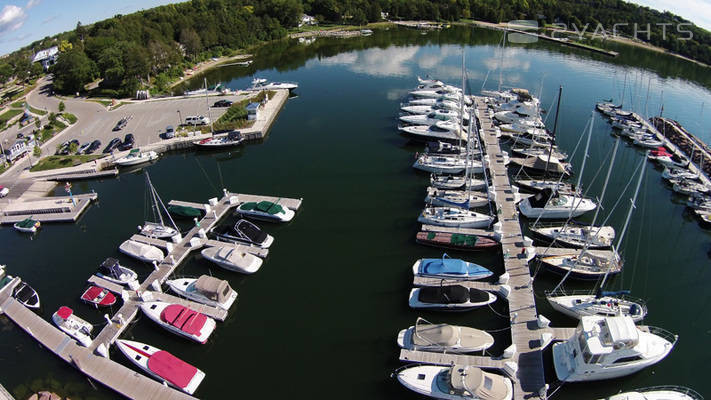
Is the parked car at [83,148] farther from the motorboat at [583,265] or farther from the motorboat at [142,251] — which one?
the motorboat at [583,265]

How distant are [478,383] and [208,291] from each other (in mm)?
22331

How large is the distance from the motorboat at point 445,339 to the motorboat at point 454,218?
561 inches

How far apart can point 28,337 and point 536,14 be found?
184 m

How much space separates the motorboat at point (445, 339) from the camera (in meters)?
28.7

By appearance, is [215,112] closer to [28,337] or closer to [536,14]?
[28,337]

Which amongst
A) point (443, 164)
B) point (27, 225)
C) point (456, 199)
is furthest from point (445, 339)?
point (27, 225)

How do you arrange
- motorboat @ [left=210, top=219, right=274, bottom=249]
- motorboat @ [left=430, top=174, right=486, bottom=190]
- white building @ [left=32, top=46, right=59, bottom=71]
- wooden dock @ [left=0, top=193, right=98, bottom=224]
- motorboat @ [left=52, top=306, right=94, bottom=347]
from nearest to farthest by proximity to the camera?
motorboat @ [left=52, top=306, right=94, bottom=347] → motorboat @ [left=210, top=219, right=274, bottom=249] → wooden dock @ [left=0, top=193, right=98, bottom=224] → motorboat @ [left=430, top=174, right=486, bottom=190] → white building @ [left=32, top=46, right=59, bottom=71]

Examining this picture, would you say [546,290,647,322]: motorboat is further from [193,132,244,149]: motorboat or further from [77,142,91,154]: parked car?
[77,142,91,154]: parked car

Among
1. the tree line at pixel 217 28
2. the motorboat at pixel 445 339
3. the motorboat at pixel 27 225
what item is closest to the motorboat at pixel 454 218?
the motorboat at pixel 445 339

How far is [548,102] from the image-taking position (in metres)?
77.3

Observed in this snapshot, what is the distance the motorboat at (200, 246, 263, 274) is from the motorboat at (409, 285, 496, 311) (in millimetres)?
15188

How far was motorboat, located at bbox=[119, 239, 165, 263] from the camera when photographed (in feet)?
128

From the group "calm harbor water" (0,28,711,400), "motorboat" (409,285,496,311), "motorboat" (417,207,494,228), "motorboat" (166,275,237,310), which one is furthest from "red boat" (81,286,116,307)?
"motorboat" (417,207,494,228)

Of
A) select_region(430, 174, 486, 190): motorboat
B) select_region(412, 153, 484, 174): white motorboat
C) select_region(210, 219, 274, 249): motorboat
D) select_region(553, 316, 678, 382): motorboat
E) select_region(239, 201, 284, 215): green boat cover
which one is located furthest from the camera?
select_region(412, 153, 484, 174): white motorboat
